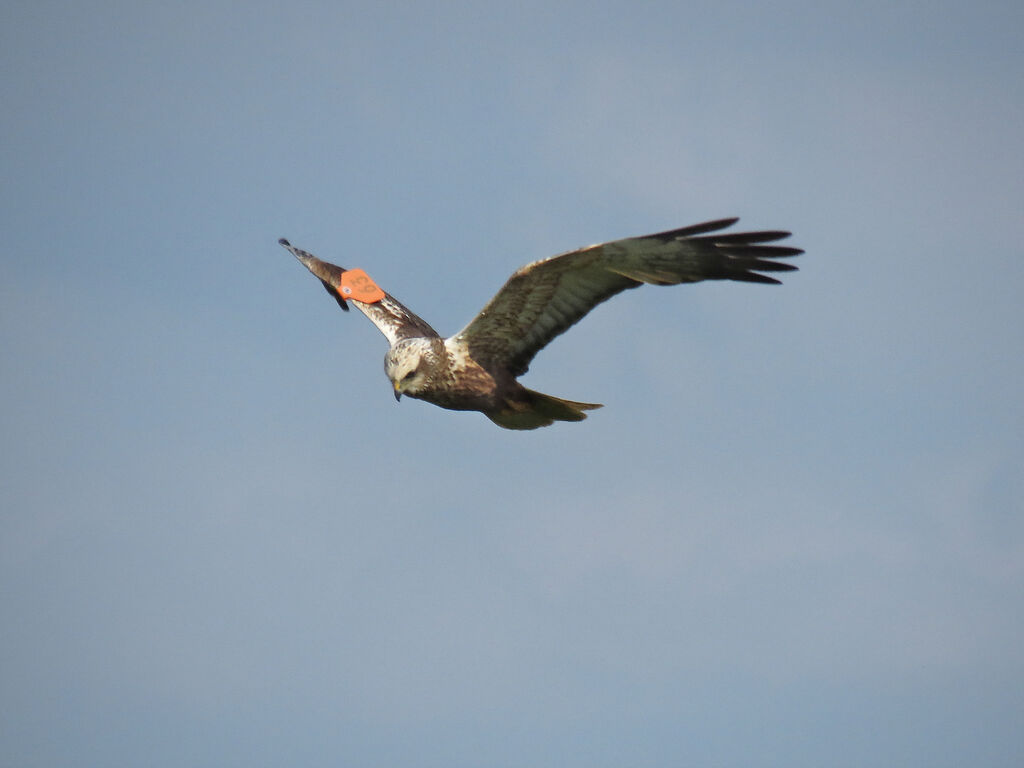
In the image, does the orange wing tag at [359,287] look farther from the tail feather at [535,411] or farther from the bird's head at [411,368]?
the tail feather at [535,411]

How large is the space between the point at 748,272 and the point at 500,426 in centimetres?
259

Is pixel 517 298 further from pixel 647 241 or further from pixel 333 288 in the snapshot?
pixel 333 288

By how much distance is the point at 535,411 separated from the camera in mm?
10070

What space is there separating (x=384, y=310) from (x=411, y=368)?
2.46 meters

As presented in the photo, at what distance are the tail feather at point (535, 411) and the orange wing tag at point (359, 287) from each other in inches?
98.4

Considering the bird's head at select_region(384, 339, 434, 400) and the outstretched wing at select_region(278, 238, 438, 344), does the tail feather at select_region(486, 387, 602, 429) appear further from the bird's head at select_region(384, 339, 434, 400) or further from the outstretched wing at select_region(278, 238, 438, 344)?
the outstretched wing at select_region(278, 238, 438, 344)

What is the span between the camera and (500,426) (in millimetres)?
10266

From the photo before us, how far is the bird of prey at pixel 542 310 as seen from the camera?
9.08 metres

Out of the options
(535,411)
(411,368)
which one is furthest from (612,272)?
(411,368)

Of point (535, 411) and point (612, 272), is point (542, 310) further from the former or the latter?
point (535, 411)

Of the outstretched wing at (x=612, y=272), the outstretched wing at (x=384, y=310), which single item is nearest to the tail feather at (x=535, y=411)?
the outstretched wing at (x=612, y=272)

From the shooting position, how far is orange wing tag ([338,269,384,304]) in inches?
472

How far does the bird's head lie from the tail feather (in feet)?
2.31

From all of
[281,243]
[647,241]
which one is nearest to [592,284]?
[647,241]
